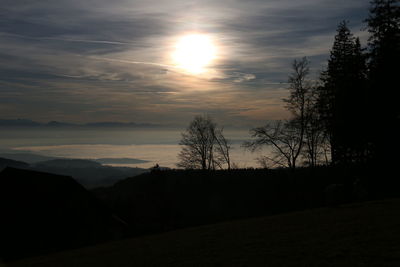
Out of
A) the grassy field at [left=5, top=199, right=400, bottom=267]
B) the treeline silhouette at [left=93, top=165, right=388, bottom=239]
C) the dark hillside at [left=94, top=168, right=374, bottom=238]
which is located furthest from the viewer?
the dark hillside at [left=94, top=168, right=374, bottom=238]

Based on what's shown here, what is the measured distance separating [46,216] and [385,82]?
35.1 meters

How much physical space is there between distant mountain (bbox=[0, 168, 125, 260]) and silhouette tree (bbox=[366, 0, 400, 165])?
27.5 metres

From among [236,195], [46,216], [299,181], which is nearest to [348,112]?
[299,181]

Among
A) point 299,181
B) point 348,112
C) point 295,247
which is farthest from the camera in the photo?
point 299,181

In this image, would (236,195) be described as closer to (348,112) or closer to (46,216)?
(348,112)

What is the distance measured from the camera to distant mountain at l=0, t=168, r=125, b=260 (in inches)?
1145

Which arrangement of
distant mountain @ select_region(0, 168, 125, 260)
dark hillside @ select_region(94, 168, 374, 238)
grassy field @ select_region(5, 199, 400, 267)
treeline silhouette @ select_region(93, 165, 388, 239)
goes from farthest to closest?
1. dark hillside @ select_region(94, 168, 374, 238)
2. treeline silhouette @ select_region(93, 165, 388, 239)
3. distant mountain @ select_region(0, 168, 125, 260)
4. grassy field @ select_region(5, 199, 400, 267)

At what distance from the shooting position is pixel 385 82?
1405 inches

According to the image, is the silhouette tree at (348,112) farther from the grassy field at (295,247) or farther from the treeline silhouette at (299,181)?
the grassy field at (295,247)

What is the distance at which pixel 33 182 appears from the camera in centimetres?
3462

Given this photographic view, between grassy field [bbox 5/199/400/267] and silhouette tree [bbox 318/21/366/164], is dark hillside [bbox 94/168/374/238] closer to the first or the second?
silhouette tree [bbox 318/21/366/164]

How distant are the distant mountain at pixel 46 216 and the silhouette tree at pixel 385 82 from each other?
2749 centimetres

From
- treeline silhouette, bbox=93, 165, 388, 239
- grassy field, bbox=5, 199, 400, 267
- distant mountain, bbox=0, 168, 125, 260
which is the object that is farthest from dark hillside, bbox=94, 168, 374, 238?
grassy field, bbox=5, 199, 400, 267

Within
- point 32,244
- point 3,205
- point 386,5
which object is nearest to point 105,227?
point 32,244
